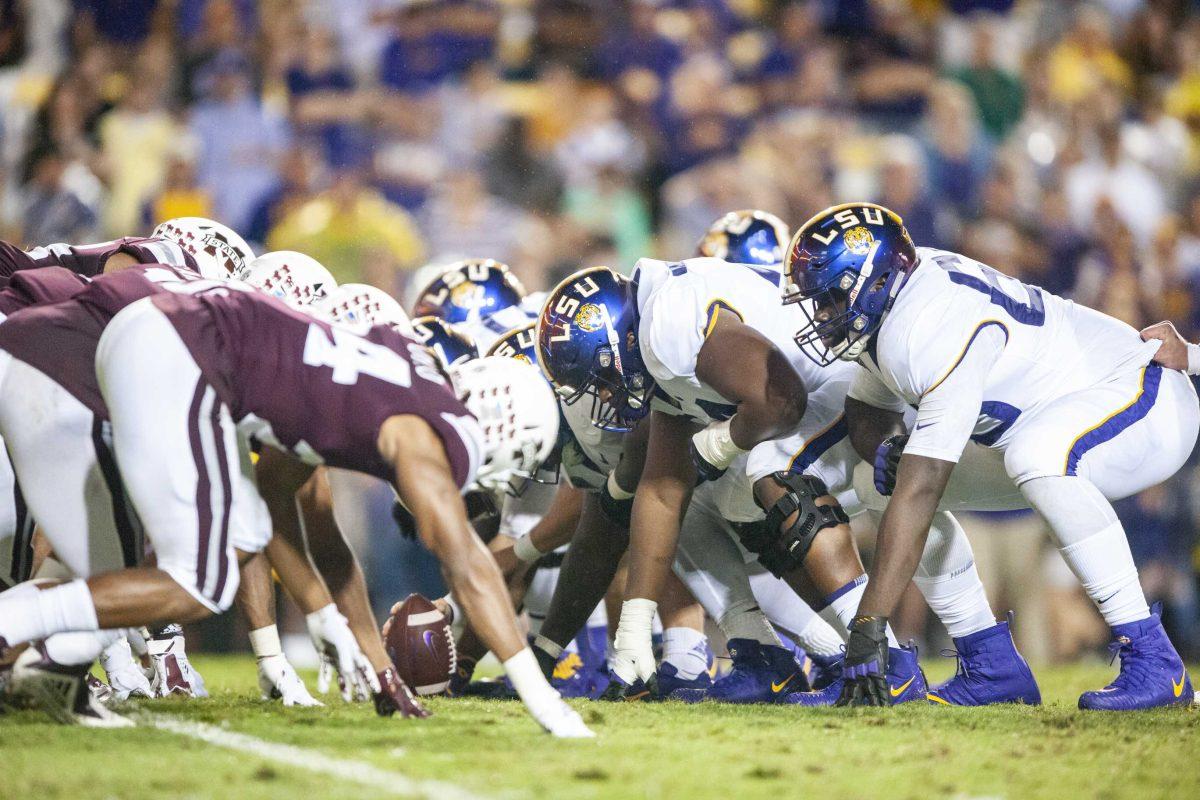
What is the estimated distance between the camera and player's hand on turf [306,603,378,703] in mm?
4578

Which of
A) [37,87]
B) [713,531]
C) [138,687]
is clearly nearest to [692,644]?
[713,531]

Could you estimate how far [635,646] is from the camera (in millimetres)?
5492

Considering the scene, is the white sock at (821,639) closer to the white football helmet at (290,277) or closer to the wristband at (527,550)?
the wristband at (527,550)

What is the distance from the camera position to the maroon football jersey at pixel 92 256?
5.49m

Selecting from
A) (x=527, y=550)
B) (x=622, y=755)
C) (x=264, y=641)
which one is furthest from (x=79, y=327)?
(x=527, y=550)

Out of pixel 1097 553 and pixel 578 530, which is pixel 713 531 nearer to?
pixel 578 530

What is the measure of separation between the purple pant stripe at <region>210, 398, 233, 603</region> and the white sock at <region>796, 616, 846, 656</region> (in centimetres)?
272

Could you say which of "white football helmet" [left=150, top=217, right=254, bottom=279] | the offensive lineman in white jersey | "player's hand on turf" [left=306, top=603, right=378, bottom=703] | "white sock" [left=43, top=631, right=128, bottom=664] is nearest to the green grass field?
"player's hand on turf" [left=306, top=603, right=378, bottom=703]

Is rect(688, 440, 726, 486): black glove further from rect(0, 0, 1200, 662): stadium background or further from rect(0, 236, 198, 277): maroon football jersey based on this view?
rect(0, 0, 1200, 662): stadium background

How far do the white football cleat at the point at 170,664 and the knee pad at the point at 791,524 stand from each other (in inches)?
94.6

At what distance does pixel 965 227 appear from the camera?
432 inches

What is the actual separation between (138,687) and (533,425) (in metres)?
2.25

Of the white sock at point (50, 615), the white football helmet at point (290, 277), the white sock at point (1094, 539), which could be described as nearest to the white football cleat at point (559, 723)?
the white sock at point (50, 615)

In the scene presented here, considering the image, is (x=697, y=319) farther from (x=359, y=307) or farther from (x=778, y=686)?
(x=778, y=686)
